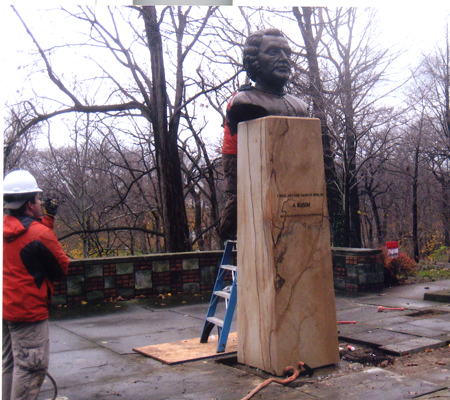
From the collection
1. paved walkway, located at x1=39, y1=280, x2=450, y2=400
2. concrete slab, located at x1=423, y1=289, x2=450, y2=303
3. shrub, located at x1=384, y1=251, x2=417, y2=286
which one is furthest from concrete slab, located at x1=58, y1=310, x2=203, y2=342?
shrub, located at x1=384, y1=251, x2=417, y2=286

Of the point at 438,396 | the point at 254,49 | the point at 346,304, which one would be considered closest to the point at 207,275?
the point at 346,304

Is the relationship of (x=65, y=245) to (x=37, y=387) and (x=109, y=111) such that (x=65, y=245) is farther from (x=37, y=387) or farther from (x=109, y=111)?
(x=37, y=387)

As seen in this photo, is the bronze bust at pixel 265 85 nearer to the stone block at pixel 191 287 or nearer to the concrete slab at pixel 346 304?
the concrete slab at pixel 346 304

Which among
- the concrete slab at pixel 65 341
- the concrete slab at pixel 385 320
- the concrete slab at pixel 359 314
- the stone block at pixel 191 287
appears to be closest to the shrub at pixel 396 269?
the concrete slab at pixel 359 314

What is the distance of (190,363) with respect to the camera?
460 centimetres

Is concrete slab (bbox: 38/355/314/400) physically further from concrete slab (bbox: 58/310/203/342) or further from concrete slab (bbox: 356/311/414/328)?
concrete slab (bbox: 356/311/414/328)

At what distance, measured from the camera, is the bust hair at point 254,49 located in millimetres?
4516

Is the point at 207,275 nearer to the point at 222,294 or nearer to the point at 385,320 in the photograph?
the point at 385,320

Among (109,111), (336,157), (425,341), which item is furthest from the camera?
(109,111)

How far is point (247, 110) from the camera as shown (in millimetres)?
4477

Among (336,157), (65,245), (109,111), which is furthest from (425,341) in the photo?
(65,245)

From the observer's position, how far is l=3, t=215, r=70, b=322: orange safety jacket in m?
3.09

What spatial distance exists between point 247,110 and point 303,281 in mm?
1519

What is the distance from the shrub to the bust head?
572cm
